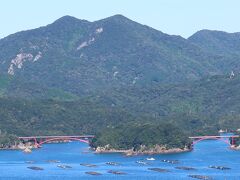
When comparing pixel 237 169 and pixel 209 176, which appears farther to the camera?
pixel 237 169

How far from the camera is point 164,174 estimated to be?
7431 inches

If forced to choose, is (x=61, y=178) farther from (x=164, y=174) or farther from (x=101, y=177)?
(x=164, y=174)

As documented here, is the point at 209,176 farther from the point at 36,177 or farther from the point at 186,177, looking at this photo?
the point at 36,177

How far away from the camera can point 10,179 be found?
609 ft

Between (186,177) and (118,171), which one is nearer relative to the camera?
(186,177)

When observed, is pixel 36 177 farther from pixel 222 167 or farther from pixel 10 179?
pixel 222 167

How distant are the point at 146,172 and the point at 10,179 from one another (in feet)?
96.0

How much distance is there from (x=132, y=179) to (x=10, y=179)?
25555 mm

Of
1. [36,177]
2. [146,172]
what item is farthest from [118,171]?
[36,177]

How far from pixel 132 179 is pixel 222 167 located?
93.6ft

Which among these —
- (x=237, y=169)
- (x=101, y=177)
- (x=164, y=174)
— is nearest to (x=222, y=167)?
(x=237, y=169)

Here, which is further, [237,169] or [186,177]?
[237,169]

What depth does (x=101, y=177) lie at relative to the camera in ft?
610

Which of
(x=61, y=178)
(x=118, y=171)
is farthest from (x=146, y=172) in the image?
(x=61, y=178)
